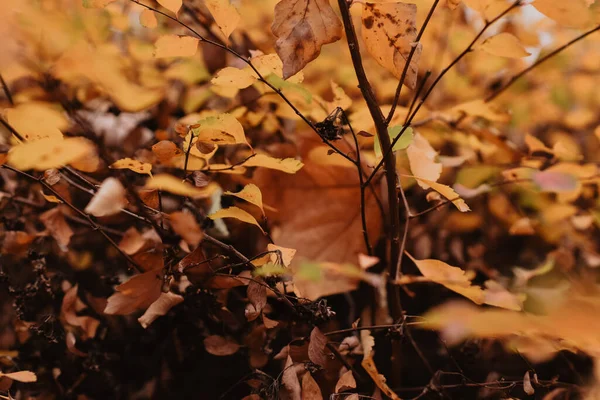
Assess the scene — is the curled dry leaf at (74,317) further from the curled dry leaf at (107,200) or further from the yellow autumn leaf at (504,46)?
the yellow autumn leaf at (504,46)

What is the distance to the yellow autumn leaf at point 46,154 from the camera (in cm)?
36

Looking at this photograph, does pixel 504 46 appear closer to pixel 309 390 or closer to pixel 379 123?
pixel 379 123

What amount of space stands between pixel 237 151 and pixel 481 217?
459mm

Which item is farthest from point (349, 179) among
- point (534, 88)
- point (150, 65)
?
point (534, 88)

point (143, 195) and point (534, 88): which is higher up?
point (534, 88)

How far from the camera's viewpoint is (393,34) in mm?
427

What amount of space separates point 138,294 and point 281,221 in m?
0.26

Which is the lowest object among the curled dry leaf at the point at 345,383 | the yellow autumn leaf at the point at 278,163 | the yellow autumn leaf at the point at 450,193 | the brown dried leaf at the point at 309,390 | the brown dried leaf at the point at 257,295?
the brown dried leaf at the point at 309,390

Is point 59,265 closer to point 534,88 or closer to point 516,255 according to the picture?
point 516,255

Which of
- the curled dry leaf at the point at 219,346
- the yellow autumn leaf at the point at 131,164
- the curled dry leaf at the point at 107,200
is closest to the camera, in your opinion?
the curled dry leaf at the point at 107,200

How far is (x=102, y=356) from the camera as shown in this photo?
1.93 feet

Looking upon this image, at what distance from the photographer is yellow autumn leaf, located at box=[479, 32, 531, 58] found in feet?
1.71

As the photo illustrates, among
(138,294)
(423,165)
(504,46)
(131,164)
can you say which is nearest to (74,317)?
(138,294)

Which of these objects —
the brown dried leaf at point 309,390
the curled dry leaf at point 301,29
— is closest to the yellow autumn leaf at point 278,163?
the curled dry leaf at point 301,29
